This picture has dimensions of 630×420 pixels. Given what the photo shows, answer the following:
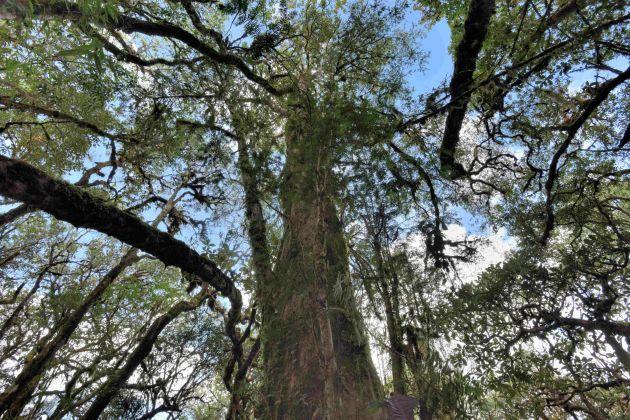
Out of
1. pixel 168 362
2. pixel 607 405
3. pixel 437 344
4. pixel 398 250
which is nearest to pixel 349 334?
pixel 437 344

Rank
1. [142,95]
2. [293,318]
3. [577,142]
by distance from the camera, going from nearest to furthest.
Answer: [293,318], [142,95], [577,142]

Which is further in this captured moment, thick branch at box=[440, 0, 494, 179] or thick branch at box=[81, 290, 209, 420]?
thick branch at box=[81, 290, 209, 420]

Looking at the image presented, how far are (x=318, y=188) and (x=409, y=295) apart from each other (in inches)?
45.8

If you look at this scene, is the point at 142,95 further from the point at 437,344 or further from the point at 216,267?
the point at 437,344

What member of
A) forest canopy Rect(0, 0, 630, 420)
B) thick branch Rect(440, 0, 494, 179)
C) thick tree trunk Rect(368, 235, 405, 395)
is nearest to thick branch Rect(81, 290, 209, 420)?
forest canopy Rect(0, 0, 630, 420)

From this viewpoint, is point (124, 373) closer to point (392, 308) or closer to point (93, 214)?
point (93, 214)

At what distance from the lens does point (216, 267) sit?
323 centimetres

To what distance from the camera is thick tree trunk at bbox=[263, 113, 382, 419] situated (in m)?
2.35

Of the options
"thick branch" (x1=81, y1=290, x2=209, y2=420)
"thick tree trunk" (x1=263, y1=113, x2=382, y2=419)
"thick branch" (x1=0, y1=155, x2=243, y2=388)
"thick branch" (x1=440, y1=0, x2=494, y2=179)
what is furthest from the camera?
"thick branch" (x1=81, y1=290, x2=209, y2=420)

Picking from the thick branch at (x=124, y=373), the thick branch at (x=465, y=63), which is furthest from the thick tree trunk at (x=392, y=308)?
the thick branch at (x=124, y=373)

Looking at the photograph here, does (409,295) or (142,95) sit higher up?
(142,95)

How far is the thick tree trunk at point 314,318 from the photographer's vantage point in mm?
2352

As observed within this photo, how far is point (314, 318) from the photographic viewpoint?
2434 millimetres

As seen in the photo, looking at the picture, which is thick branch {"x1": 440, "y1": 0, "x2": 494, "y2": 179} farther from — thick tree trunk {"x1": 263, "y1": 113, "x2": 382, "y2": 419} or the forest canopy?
thick tree trunk {"x1": 263, "y1": 113, "x2": 382, "y2": 419}
